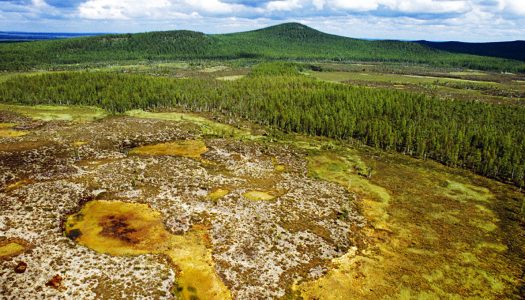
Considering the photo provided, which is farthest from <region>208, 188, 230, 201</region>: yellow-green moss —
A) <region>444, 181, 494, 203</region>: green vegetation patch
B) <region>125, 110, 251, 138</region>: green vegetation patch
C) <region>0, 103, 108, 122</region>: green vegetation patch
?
<region>0, 103, 108, 122</region>: green vegetation patch

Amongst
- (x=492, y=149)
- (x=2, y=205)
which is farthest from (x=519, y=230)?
(x=2, y=205)

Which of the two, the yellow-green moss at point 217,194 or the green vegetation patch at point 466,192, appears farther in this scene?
the green vegetation patch at point 466,192

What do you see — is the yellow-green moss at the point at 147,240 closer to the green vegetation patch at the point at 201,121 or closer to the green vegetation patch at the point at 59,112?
the green vegetation patch at the point at 201,121

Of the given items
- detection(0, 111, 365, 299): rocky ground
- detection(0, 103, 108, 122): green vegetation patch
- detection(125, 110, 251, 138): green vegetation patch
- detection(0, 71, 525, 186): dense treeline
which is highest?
detection(0, 71, 525, 186): dense treeline

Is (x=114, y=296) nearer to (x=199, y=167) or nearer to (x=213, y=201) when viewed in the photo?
(x=213, y=201)

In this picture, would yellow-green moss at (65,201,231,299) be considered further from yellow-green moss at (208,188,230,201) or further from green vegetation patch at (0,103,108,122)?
green vegetation patch at (0,103,108,122)

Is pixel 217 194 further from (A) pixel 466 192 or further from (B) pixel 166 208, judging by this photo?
(A) pixel 466 192

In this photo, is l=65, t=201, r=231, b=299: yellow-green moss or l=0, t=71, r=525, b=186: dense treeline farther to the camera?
l=0, t=71, r=525, b=186: dense treeline

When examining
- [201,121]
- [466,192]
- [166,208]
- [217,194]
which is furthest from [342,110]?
[166,208]

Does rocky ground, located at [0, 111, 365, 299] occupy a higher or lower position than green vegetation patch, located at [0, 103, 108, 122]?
lower

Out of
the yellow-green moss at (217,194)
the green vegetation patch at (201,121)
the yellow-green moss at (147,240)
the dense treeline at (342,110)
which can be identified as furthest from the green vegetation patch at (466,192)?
the green vegetation patch at (201,121)
